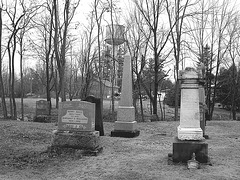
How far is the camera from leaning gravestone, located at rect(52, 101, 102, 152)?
608 centimetres

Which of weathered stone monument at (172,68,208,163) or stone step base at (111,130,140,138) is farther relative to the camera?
stone step base at (111,130,140,138)

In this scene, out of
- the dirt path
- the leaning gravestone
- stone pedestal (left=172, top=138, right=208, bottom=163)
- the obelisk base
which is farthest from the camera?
the leaning gravestone

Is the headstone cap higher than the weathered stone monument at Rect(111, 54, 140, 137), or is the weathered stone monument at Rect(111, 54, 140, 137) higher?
the headstone cap

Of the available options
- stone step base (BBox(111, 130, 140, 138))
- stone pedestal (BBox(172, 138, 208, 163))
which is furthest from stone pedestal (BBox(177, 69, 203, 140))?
stone step base (BBox(111, 130, 140, 138))

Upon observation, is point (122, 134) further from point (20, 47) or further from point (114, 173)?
point (20, 47)

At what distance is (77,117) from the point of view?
6.28 m

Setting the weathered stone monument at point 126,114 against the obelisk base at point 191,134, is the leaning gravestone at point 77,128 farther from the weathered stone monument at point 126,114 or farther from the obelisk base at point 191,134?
the weathered stone monument at point 126,114

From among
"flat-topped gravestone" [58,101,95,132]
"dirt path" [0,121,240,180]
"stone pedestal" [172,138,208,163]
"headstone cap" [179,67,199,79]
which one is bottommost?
"dirt path" [0,121,240,180]

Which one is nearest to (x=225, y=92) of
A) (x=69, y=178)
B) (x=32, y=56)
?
(x=32, y=56)

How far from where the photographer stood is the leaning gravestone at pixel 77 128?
6.08 meters

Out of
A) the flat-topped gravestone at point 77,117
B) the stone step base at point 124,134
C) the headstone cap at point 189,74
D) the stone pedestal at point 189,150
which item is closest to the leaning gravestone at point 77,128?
the flat-topped gravestone at point 77,117

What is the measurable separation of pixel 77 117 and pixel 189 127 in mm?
2823

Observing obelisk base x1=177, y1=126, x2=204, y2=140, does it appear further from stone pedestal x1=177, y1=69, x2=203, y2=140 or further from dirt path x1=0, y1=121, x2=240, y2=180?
dirt path x1=0, y1=121, x2=240, y2=180

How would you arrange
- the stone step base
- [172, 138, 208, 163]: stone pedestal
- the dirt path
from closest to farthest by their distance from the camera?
the dirt path
[172, 138, 208, 163]: stone pedestal
the stone step base
